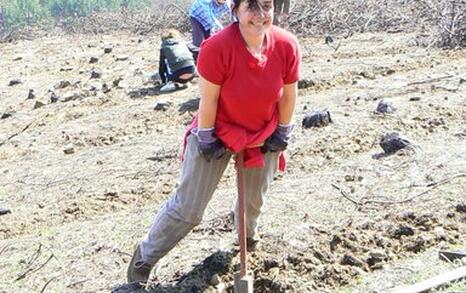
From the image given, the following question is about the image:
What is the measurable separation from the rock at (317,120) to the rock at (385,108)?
20.7 inches

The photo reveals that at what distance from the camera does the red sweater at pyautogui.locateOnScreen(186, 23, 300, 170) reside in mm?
3619

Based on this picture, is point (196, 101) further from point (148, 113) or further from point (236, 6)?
point (236, 6)

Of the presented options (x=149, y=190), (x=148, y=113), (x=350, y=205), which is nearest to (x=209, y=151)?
(x=350, y=205)

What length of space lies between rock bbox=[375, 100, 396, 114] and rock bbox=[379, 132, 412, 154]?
1.15 meters

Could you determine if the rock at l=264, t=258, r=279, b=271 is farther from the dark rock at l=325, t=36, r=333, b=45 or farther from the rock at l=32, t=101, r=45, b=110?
the dark rock at l=325, t=36, r=333, b=45

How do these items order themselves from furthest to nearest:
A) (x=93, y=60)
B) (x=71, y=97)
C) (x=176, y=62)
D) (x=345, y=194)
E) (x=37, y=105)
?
(x=93, y=60) → (x=71, y=97) → (x=37, y=105) → (x=176, y=62) → (x=345, y=194)

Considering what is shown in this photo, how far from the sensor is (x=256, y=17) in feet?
11.7

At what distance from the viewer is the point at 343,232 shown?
187 inches

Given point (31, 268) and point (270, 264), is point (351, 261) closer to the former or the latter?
point (270, 264)

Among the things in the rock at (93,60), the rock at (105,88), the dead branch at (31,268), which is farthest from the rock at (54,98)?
the dead branch at (31,268)

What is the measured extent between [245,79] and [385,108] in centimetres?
429

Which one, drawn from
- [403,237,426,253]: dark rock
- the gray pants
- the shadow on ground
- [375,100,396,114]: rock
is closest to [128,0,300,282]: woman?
the gray pants

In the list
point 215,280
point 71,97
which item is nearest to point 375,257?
point 215,280

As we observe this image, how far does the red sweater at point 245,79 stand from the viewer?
142 inches
